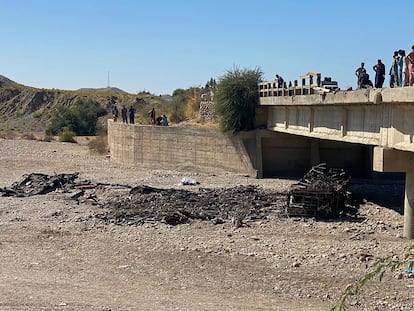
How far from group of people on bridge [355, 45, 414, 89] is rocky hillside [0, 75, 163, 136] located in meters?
67.0

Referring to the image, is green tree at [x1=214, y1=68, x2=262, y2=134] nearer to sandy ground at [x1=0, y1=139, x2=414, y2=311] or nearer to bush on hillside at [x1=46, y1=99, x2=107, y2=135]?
sandy ground at [x1=0, y1=139, x2=414, y2=311]

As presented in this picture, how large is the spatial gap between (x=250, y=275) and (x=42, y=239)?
660cm

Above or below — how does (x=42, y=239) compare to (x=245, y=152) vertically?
below

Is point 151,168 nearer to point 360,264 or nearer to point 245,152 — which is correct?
point 245,152

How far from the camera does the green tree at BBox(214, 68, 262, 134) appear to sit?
1192 inches

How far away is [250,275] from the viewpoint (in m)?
12.6

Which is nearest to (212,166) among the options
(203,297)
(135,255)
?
(135,255)

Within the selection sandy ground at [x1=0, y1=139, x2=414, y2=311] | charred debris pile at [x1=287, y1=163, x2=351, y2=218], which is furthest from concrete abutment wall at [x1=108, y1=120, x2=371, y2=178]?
charred debris pile at [x1=287, y1=163, x2=351, y2=218]

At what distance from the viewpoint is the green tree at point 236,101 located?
3027cm

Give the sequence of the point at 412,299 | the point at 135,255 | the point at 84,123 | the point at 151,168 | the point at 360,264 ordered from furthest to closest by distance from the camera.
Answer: the point at 84,123 → the point at 151,168 → the point at 135,255 → the point at 360,264 → the point at 412,299

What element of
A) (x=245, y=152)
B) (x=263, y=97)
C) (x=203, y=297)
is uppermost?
(x=263, y=97)

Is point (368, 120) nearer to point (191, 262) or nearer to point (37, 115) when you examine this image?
point (191, 262)

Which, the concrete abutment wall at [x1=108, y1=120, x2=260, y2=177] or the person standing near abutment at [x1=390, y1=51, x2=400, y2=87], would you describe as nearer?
the person standing near abutment at [x1=390, y1=51, x2=400, y2=87]

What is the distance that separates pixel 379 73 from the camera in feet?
68.8
